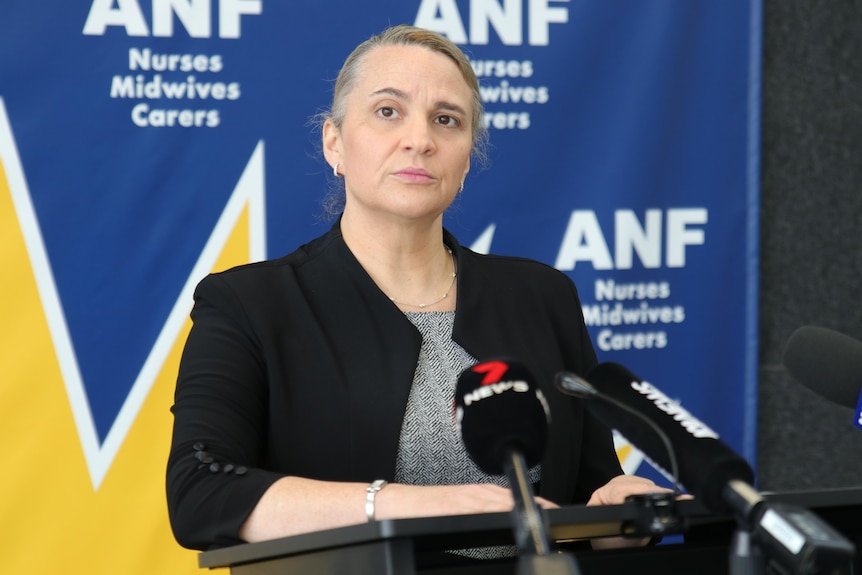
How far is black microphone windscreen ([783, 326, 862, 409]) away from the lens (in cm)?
107

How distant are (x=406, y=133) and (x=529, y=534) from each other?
33.3 inches

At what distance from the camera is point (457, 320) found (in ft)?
4.95

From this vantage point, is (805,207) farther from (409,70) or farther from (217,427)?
(217,427)

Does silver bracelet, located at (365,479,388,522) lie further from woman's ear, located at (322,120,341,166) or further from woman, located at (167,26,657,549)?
woman's ear, located at (322,120,341,166)

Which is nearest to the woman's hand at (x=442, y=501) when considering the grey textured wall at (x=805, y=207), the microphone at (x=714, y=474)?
the microphone at (x=714, y=474)

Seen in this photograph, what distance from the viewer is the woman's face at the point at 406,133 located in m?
1.48

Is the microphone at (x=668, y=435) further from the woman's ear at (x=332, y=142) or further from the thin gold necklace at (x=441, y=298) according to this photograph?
the woman's ear at (x=332, y=142)

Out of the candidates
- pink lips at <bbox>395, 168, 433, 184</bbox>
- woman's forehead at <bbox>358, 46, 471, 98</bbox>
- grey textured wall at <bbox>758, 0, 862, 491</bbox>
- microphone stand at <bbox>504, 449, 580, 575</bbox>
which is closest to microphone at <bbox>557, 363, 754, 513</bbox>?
microphone stand at <bbox>504, 449, 580, 575</bbox>

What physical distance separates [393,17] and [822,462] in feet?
5.10

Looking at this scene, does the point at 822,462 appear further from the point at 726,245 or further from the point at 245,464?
the point at 245,464

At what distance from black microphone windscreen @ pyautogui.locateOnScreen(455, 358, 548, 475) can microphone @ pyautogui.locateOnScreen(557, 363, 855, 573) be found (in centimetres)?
8

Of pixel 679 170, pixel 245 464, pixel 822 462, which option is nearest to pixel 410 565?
pixel 245 464

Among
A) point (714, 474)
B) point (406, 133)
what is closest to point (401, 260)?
point (406, 133)

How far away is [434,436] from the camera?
4.60 ft
